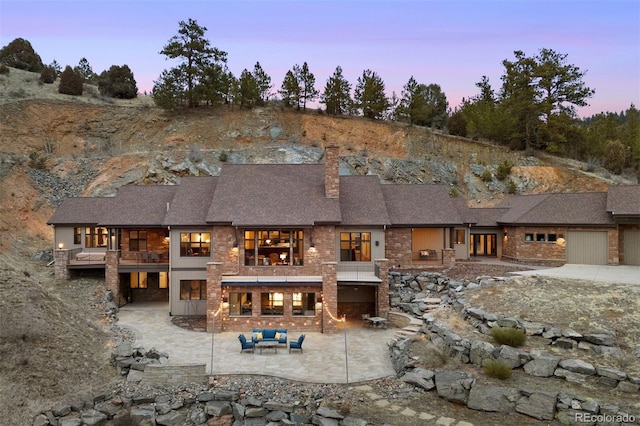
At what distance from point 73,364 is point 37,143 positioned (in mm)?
36656

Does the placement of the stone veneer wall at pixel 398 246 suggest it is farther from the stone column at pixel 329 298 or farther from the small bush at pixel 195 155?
the small bush at pixel 195 155

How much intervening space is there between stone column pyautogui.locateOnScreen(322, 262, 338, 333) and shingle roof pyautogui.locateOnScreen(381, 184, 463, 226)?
6307mm

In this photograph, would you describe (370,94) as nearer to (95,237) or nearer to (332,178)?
(332,178)

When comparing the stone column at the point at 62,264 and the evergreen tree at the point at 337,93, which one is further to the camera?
the evergreen tree at the point at 337,93

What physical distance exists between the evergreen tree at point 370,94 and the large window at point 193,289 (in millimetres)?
36311

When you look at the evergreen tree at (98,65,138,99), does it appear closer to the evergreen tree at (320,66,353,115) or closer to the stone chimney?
the evergreen tree at (320,66,353,115)

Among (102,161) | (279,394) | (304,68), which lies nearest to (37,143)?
(102,161)

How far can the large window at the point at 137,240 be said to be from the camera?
2583 centimetres

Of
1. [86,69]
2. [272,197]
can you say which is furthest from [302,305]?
[86,69]

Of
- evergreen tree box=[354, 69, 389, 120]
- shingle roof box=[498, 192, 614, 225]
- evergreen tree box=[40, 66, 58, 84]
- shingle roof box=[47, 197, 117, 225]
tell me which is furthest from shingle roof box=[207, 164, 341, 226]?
evergreen tree box=[40, 66, 58, 84]

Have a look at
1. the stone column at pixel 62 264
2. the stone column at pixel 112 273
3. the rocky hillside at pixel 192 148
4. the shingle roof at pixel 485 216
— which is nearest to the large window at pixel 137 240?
the stone column at pixel 112 273

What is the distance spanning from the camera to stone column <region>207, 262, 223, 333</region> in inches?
812

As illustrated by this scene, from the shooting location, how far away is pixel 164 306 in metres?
24.9

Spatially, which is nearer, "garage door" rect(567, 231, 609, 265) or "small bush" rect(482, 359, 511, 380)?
"small bush" rect(482, 359, 511, 380)
